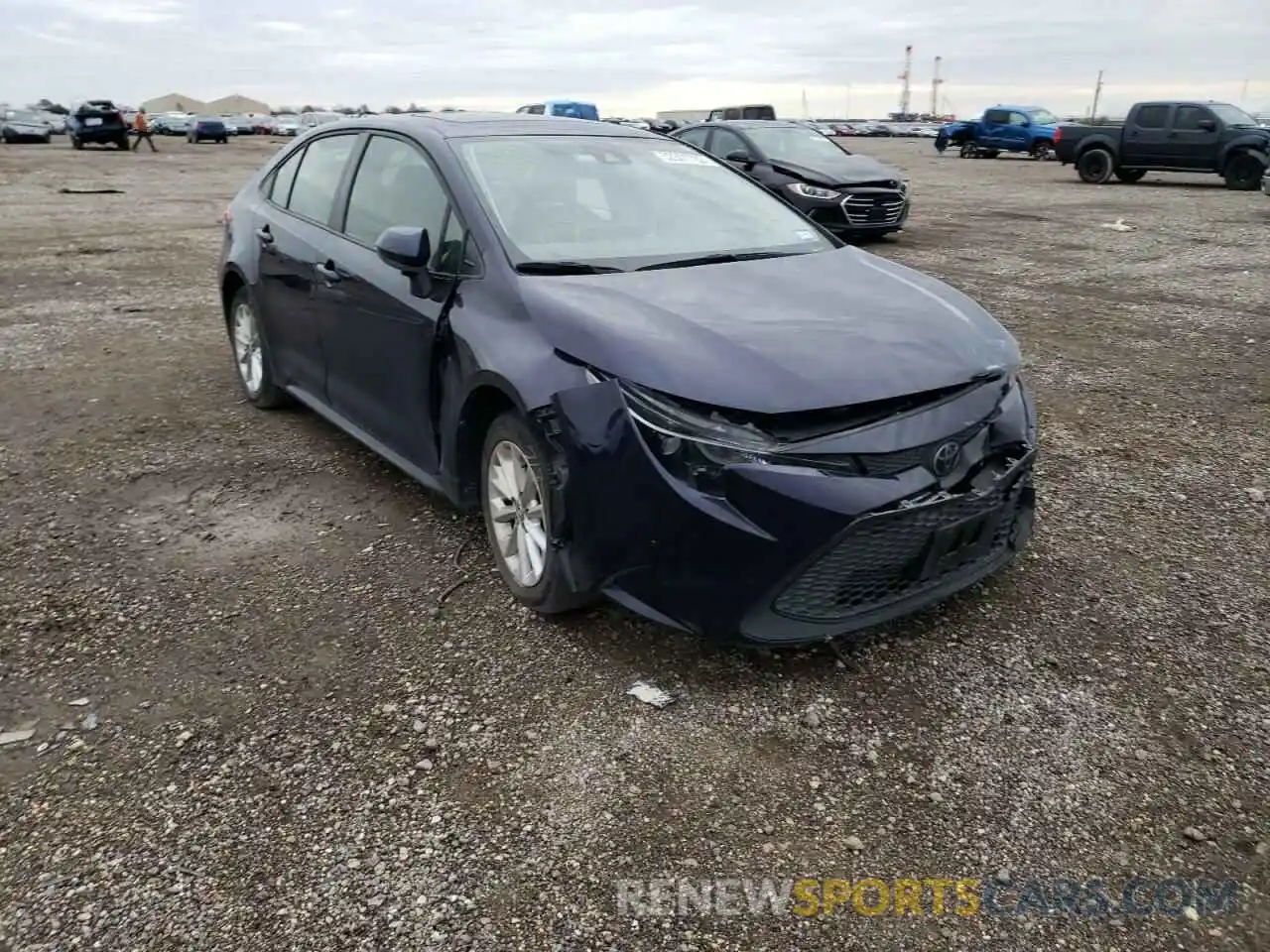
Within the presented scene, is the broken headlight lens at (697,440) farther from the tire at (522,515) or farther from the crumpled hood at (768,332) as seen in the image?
the tire at (522,515)

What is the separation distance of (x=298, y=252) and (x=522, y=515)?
2.19 meters

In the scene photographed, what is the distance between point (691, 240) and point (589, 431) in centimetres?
131

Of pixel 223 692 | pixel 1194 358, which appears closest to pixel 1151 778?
pixel 223 692

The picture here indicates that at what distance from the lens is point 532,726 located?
2.94 m

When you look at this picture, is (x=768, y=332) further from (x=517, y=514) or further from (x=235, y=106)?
(x=235, y=106)

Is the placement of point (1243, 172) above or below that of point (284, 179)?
below

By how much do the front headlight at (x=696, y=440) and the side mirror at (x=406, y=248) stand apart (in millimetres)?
1237

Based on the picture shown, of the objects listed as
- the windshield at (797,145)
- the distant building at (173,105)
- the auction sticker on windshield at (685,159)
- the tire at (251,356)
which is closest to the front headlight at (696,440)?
the auction sticker on windshield at (685,159)

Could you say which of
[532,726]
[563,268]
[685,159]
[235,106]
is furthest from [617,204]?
[235,106]

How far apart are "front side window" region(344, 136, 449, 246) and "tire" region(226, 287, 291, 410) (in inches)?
49.9

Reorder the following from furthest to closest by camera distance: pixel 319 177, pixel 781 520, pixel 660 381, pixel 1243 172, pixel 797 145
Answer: pixel 1243 172, pixel 797 145, pixel 319 177, pixel 660 381, pixel 781 520

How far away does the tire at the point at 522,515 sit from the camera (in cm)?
323

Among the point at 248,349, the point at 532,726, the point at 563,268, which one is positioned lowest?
the point at 532,726

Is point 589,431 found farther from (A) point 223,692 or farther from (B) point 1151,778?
(B) point 1151,778
